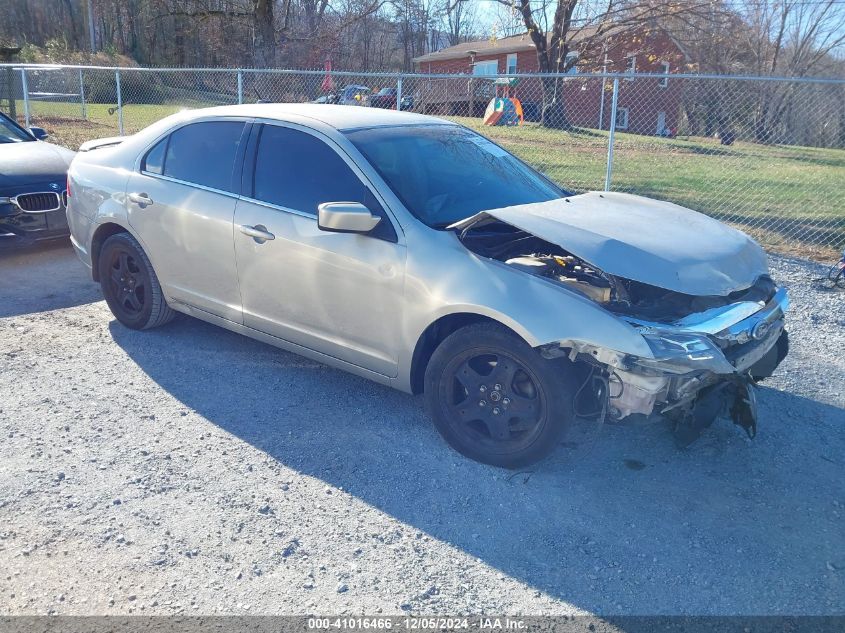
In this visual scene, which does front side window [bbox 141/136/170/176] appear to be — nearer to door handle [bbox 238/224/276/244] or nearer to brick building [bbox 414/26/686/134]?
door handle [bbox 238/224/276/244]

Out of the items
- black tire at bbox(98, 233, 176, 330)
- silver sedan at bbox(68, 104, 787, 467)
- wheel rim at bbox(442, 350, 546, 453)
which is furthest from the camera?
black tire at bbox(98, 233, 176, 330)

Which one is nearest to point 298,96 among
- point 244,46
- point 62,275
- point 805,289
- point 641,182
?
point 244,46

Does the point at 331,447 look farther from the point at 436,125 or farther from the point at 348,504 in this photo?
the point at 436,125

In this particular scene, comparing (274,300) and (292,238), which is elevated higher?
(292,238)

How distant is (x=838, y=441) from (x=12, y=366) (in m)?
5.12

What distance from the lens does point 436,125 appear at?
16.8 feet

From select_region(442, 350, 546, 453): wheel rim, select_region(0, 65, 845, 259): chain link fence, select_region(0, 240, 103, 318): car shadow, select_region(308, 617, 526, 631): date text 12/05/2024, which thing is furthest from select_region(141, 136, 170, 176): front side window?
select_region(0, 65, 845, 259): chain link fence

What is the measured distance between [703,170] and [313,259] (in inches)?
482

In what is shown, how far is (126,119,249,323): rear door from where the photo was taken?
4801mm

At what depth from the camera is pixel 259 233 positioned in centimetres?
451

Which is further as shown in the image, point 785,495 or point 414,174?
point 414,174

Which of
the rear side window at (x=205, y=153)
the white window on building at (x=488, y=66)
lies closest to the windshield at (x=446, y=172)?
the rear side window at (x=205, y=153)

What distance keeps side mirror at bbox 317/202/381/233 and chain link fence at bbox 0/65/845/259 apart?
5766 millimetres

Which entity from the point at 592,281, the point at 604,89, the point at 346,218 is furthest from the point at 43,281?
the point at 604,89
